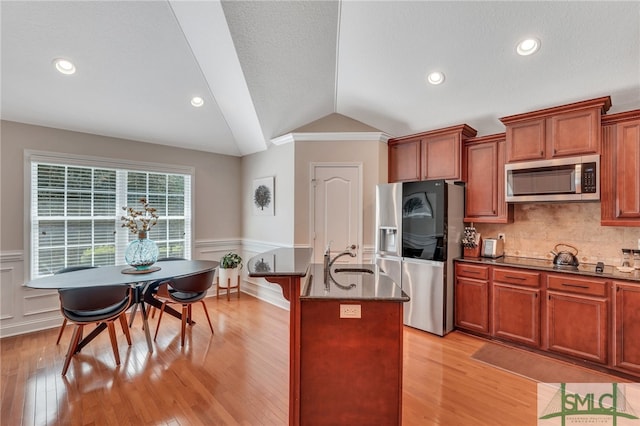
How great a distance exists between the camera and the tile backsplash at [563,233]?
2873 millimetres

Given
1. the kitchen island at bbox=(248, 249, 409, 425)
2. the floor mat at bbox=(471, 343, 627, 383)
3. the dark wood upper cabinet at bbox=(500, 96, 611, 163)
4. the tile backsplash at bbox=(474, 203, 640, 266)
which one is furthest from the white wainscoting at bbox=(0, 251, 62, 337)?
the dark wood upper cabinet at bbox=(500, 96, 611, 163)

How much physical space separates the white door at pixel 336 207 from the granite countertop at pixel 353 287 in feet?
5.67

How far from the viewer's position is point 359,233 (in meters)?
3.98

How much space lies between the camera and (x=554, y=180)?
9.37ft

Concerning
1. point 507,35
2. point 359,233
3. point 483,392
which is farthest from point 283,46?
point 483,392

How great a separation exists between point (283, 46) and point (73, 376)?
11.3 feet

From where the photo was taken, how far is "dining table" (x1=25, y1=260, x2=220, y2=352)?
8.51 feet

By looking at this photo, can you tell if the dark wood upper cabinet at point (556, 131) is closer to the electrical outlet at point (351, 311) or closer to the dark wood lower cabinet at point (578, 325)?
the dark wood lower cabinet at point (578, 325)

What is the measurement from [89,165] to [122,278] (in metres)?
1.94

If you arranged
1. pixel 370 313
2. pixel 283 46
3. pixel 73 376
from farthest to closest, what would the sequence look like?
pixel 283 46 → pixel 73 376 → pixel 370 313

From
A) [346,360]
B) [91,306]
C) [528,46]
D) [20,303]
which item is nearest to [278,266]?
[346,360]

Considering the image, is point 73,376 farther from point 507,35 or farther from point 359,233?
point 507,35

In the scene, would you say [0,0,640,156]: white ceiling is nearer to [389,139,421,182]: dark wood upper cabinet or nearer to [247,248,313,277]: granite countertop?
[389,139,421,182]: dark wood upper cabinet

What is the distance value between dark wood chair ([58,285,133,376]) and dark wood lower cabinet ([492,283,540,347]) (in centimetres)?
367
